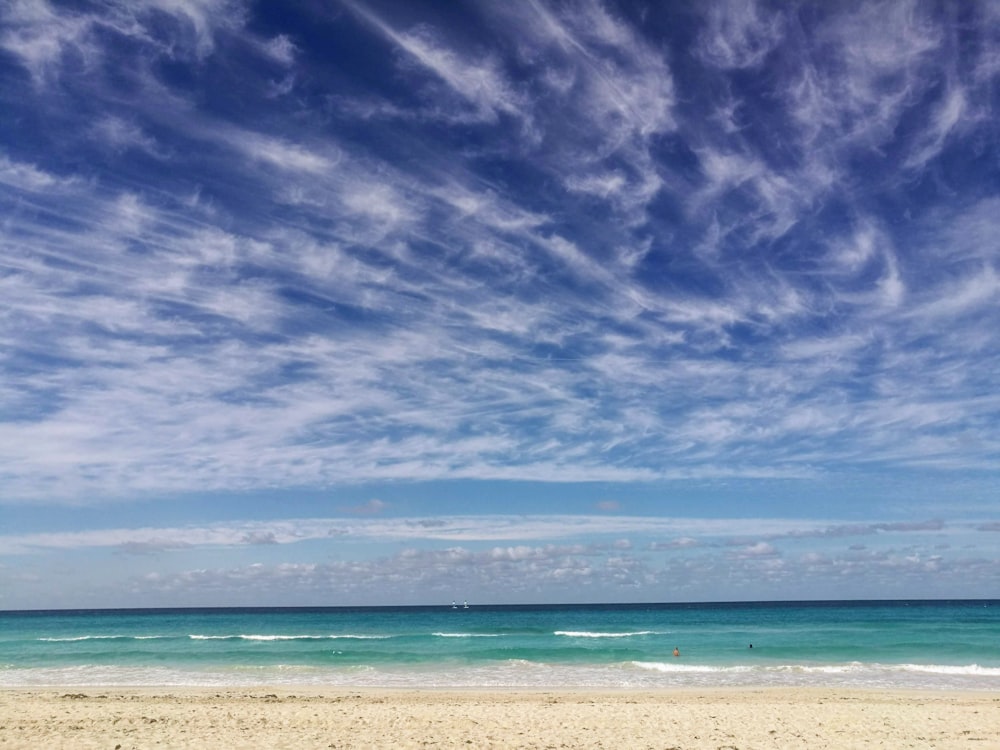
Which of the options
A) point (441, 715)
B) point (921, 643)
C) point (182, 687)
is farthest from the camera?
point (921, 643)

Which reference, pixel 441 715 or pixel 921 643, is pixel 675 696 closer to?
pixel 441 715

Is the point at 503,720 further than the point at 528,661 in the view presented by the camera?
No

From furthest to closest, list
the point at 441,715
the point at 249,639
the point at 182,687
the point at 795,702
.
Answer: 1. the point at 249,639
2. the point at 182,687
3. the point at 795,702
4. the point at 441,715

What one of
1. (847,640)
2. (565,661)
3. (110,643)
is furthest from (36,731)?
(847,640)

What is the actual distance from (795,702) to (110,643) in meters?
48.9

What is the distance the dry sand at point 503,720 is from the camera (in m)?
15.5

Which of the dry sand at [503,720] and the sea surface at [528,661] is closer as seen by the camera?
the dry sand at [503,720]

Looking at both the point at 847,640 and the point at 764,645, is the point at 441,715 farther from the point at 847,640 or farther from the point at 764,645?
the point at 847,640

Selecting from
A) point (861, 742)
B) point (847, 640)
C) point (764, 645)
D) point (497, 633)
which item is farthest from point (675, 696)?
point (497, 633)

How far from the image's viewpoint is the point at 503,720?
1842 cm

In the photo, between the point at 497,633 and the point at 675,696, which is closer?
the point at 675,696

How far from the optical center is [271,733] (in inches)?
645

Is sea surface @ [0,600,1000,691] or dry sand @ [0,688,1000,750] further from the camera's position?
sea surface @ [0,600,1000,691]

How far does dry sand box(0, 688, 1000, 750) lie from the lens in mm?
15516
